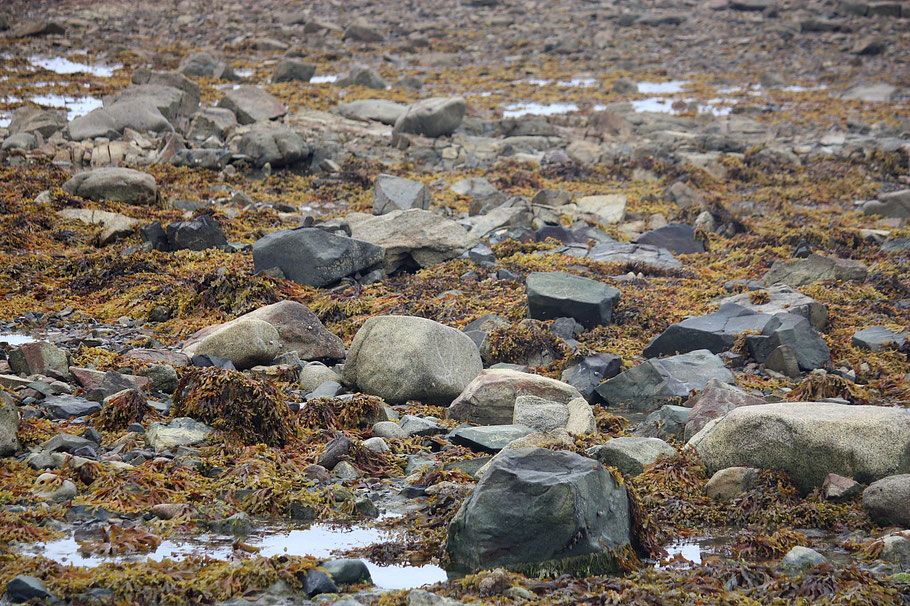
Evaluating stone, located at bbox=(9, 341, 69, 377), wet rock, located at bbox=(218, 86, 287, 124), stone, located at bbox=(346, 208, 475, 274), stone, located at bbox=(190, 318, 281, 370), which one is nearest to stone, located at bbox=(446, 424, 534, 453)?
stone, located at bbox=(190, 318, 281, 370)

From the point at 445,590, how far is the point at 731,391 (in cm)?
371

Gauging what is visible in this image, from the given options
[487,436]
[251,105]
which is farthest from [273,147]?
[487,436]

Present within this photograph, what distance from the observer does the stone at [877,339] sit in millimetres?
8508

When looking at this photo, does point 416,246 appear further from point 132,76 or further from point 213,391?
point 132,76

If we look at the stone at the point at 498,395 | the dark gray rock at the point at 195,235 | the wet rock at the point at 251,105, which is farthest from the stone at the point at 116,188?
the stone at the point at 498,395

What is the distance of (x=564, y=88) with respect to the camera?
25.3m

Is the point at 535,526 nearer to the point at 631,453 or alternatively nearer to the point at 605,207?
the point at 631,453

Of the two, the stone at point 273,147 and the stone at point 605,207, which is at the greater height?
the stone at point 273,147

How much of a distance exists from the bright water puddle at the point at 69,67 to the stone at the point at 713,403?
19.1m

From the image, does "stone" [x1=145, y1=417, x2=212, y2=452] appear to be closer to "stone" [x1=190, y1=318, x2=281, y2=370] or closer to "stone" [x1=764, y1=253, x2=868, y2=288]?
"stone" [x1=190, y1=318, x2=281, y2=370]

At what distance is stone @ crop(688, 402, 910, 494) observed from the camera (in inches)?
202

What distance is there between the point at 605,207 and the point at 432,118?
244 inches

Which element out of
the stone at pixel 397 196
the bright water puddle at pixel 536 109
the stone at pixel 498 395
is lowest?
the bright water puddle at pixel 536 109

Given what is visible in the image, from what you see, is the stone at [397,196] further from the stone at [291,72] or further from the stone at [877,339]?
the stone at [291,72]
